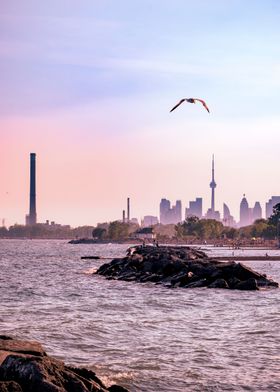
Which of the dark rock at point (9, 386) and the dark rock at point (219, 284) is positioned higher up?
the dark rock at point (9, 386)

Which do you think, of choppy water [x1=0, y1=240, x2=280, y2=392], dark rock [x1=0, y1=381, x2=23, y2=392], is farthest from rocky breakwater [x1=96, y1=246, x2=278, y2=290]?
dark rock [x1=0, y1=381, x2=23, y2=392]

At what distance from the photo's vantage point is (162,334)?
87.8ft

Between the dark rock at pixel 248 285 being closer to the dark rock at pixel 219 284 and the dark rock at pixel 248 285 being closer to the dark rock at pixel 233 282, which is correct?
the dark rock at pixel 233 282

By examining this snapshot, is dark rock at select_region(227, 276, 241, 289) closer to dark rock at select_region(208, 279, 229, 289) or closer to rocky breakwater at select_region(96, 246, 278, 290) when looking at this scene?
rocky breakwater at select_region(96, 246, 278, 290)

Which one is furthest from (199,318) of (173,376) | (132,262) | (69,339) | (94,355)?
(132,262)

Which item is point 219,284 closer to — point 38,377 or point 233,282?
point 233,282

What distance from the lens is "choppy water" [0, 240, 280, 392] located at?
1922 centimetres

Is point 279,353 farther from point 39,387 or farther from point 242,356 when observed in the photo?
point 39,387

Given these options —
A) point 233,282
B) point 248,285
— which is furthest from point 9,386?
point 233,282

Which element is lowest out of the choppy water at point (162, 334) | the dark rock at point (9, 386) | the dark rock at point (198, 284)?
the choppy water at point (162, 334)

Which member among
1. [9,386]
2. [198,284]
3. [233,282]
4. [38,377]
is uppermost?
[38,377]

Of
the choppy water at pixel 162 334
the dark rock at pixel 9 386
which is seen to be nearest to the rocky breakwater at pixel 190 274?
the choppy water at pixel 162 334

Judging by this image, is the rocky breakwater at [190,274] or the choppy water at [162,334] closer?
the choppy water at [162,334]

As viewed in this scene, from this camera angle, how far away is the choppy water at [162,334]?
19219 millimetres
